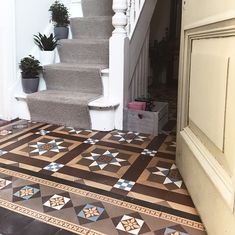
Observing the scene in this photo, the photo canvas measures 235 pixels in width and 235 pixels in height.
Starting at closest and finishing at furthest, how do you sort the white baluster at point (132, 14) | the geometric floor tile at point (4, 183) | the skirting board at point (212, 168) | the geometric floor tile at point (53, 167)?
the skirting board at point (212, 168), the geometric floor tile at point (4, 183), the geometric floor tile at point (53, 167), the white baluster at point (132, 14)

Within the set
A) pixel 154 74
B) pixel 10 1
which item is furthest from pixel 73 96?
pixel 154 74

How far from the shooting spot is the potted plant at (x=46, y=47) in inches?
115

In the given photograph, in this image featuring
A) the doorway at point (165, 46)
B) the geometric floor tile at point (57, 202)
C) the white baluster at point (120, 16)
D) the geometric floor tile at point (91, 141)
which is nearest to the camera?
the geometric floor tile at point (57, 202)

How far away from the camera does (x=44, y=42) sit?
2.93 m

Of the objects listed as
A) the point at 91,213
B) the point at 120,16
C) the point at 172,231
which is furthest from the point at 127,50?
the point at 172,231

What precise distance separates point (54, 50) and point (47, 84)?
1.19ft

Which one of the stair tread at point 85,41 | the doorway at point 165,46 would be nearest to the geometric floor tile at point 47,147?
the stair tread at point 85,41

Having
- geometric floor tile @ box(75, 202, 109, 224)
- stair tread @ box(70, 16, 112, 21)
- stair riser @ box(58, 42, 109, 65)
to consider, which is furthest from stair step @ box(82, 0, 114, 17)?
geometric floor tile @ box(75, 202, 109, 224)

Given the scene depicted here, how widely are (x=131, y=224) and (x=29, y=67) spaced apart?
1.89 m

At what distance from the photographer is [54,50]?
9.91 feet

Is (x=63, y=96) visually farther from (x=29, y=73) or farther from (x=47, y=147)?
(x=47, y=147)

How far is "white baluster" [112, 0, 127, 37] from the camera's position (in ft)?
7.74

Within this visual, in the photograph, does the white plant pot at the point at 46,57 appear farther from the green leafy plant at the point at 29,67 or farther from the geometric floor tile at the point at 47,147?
the geometric floor tile at the point at 47,147

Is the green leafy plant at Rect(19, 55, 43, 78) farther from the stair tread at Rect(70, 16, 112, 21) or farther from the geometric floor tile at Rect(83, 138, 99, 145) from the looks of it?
the geometric floor tile at Rect(83, 138, 99, 145)
